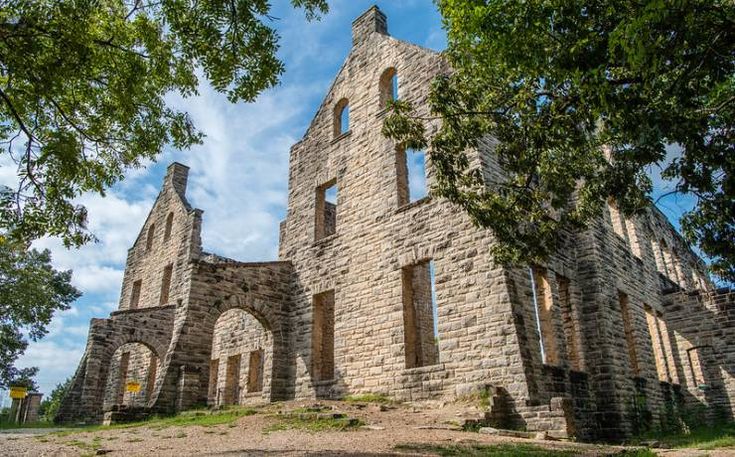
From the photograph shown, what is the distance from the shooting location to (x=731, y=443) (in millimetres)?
9453

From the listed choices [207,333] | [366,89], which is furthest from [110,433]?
[366,89]

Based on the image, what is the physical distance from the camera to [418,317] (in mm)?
14125

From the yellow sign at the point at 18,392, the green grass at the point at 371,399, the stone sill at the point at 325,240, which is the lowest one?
the green grass at the point at 371,399

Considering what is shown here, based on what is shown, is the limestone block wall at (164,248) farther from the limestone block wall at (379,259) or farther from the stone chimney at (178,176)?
the limestone block wall at (379,259)

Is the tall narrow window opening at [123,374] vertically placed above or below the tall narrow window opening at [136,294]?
below

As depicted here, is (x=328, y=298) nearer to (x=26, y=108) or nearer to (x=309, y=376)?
(x=309, y=376)

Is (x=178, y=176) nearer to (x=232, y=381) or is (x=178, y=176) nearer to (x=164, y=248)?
(x=164, y=248)

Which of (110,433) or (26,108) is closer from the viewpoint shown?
(26,108)

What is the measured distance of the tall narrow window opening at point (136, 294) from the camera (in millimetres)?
23319

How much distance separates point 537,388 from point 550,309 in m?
2.54

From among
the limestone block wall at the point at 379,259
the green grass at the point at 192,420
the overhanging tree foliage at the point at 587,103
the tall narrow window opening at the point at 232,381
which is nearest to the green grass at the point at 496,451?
the limestone block wall at the point at 379,259

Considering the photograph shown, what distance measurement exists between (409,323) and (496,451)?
569cm

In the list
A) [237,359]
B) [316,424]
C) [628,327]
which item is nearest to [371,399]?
[316,424]

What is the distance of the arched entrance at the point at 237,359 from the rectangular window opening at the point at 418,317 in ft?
17.3
